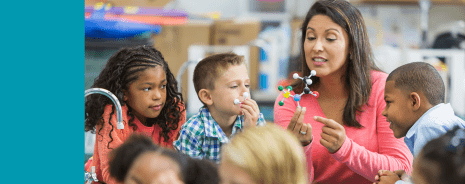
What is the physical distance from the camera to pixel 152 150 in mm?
827

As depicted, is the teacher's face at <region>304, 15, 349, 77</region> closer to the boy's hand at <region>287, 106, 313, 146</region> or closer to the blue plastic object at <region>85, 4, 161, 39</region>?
the boy's hand at <region>287, 106, 313, 146</region>

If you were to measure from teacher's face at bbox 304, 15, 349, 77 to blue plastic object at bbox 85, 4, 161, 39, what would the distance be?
225cm

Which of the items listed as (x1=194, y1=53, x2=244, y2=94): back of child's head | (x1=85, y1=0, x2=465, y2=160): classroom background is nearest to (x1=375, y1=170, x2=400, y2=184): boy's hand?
(x1=194, y1=53, x2=244, y2=94): back of child's head

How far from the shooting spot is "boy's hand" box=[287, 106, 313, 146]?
109cm

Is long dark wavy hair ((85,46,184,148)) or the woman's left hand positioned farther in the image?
long dark wavy hair ((85,46,184,148))

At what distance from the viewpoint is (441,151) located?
72 cm

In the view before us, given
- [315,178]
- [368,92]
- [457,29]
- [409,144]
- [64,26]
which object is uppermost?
[457,29]

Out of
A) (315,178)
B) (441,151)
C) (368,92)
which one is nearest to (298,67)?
(368,92)

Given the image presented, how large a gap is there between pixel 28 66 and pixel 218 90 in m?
0.60

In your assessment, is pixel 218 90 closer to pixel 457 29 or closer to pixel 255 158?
pixel 255 158

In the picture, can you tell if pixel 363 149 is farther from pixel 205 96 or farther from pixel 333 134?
pixel 205 96

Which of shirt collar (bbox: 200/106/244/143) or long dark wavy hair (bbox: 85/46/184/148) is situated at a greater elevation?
long dark wavy hair (bbox: 85/46/184/148)

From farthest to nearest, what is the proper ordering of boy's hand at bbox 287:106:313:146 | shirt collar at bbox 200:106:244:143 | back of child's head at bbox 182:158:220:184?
shirt collar at bbox 200:106:244:143 < boy's hand at bbox 287:106:313:146 < back of child's head at bbox 182:158:220:184

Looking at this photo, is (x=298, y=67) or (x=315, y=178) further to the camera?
(x=298, y=67)
